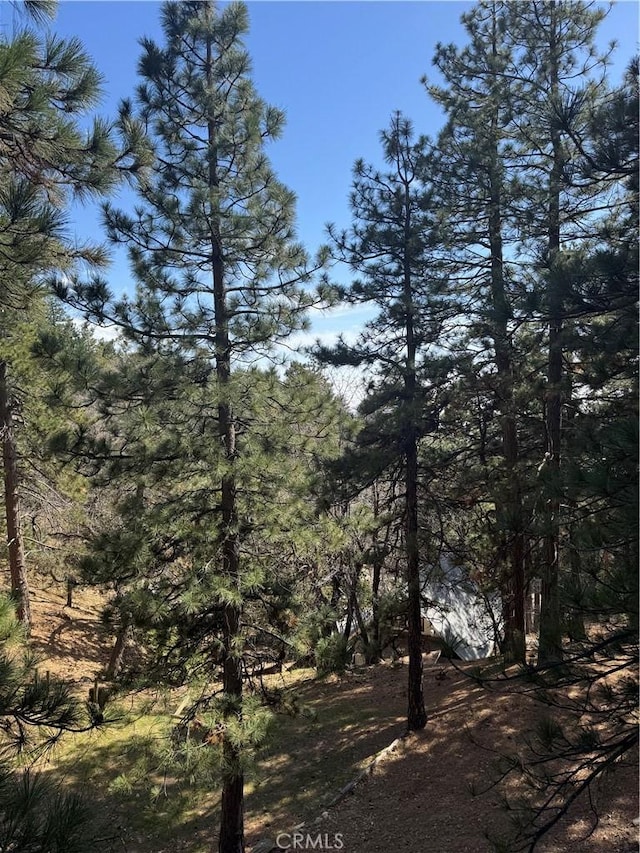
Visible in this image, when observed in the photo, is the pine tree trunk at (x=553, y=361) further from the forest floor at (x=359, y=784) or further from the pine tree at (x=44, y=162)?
the pine tree at (x=44, y=162)

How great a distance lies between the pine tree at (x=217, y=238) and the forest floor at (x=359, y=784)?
156cm

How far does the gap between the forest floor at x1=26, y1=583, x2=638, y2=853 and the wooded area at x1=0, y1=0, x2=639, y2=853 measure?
460mm

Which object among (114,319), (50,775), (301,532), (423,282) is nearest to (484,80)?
(423,282)

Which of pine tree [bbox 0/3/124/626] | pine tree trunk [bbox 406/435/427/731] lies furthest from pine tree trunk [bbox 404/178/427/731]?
pine tree [bbox 0/3/124/626]

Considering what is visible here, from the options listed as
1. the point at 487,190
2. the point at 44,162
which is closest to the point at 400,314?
the point at 487,190

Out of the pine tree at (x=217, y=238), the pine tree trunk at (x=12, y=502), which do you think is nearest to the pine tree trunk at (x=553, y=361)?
the pine tree at (x=217, y=238)

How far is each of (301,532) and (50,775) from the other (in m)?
7.28

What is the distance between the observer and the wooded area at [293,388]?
3.44 m

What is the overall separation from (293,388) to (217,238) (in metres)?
2.23

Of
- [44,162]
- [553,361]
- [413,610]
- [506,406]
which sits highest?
[44,162]

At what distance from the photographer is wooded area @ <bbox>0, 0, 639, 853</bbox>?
135 inches

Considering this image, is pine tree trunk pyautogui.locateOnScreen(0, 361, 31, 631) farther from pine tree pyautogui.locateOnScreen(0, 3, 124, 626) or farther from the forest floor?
pine tree pyautogui.locateOnScreen(0, 3, 124, 626)

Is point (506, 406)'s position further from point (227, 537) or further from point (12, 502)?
point (12, 502)

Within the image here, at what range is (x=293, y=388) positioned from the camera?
21.8 ft
